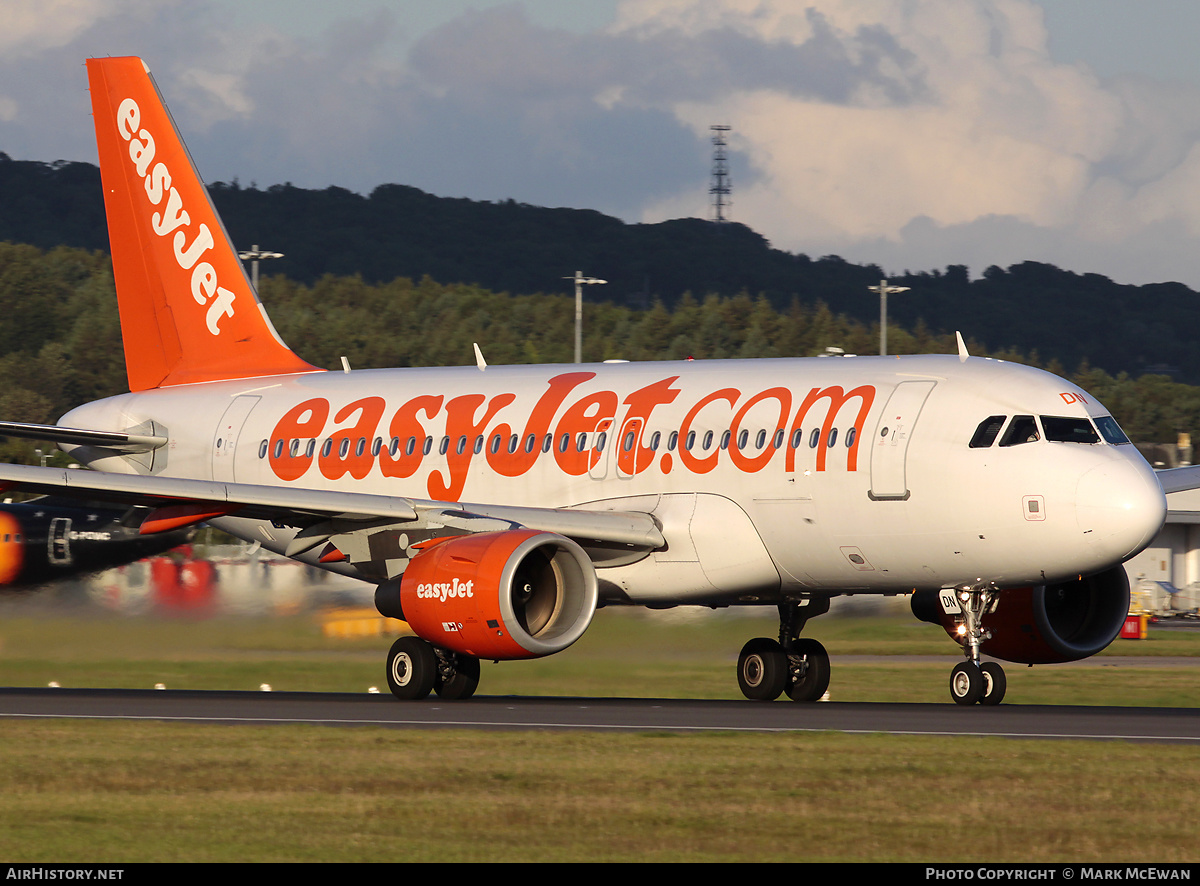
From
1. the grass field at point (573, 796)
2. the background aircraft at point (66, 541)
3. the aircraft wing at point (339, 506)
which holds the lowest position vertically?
the grass field at point (573, 796)

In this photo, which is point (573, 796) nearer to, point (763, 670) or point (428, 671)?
point (428, 671)

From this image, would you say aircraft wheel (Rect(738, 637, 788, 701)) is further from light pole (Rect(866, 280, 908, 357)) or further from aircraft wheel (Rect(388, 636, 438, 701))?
light pole (Rect(866, 280, 908, 357))

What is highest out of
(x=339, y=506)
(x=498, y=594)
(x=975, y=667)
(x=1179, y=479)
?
(x=1179, y=479)

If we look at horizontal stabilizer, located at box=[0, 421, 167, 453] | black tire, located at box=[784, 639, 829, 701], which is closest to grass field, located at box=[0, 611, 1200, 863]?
black tire, located at box=[784, 639, 829, 701]

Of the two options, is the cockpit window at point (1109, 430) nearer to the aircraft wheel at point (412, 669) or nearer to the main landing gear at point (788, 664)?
the main landing gear at point (788, 664)

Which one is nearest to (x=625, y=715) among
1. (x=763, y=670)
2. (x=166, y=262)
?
(x=763, y=670)

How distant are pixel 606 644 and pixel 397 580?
4.95 metres

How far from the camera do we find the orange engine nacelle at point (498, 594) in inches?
848

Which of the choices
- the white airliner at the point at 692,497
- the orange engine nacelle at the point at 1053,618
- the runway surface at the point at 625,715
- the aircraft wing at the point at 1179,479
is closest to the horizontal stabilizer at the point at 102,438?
the white airliner at the point at 692,497

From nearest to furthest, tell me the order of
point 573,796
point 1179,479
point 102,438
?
point 573,796 → point 1179,479 → point 102,438

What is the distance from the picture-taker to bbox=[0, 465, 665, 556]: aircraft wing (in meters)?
23.1

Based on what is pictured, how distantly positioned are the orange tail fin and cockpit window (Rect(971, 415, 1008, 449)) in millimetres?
13347

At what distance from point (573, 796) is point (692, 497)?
1069 centimetres

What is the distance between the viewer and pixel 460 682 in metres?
24.0
